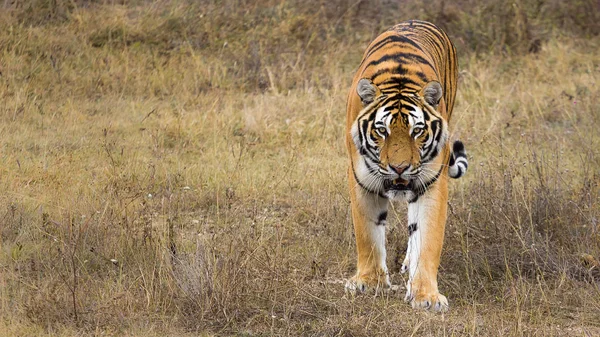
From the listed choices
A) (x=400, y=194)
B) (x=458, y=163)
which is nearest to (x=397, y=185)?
(x=400, y=194)

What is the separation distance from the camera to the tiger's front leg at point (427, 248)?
14.6 feet

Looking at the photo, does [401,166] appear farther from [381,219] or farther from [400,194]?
[381,219]

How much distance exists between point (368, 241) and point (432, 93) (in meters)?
0.86

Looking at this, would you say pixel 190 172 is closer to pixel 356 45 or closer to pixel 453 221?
pixel 453 221

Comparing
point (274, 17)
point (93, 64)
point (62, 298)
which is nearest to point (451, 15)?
point (274, 17)

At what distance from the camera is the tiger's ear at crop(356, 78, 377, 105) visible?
4539 mm

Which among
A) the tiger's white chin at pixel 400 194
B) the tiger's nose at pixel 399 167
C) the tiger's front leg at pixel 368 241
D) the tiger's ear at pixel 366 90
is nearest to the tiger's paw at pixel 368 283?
the tiger's front leg at pixel 368 241

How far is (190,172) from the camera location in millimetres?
6508

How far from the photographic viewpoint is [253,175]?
6500mm

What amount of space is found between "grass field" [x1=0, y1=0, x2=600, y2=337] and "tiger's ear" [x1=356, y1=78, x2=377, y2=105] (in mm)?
901

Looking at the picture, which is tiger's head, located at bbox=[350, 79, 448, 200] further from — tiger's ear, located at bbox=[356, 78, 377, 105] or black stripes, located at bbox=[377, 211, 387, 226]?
black stripes, located at bbox=[377, 211, 387, 226]

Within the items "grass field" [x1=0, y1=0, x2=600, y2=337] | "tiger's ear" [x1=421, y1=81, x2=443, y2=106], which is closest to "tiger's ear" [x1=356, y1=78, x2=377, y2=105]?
"tiger's ear" [x1=421, y1=81, x2=443, y2=106]

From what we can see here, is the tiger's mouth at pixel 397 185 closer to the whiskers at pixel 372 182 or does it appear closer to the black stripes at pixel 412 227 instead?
the whiskers at pixel 372 182

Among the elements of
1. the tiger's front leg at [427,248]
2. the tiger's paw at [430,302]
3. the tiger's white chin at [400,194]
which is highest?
the tiger's white chin at [400,194]
